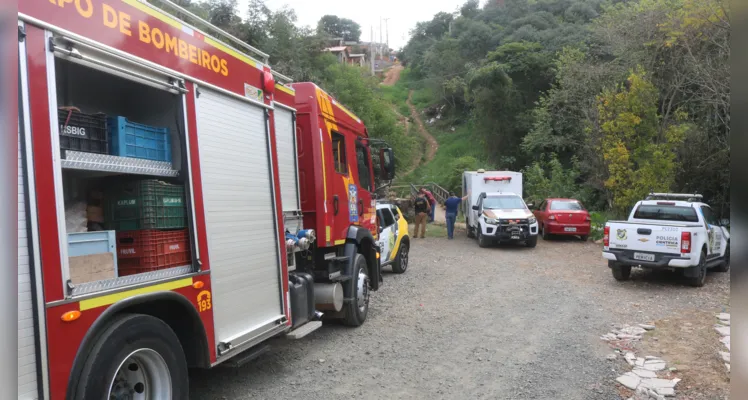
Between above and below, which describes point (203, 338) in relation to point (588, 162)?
below

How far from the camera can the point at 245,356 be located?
176 inches

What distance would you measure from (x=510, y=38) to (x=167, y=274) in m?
45.2

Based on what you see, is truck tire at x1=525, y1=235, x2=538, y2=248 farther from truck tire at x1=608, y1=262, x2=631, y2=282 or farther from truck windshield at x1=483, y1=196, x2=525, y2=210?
truck tire at x1=608, y1=262, x2=631, y2=282

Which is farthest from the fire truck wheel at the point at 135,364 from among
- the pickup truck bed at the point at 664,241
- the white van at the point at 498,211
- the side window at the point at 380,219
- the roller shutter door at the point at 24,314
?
the white van at the point at 498,211

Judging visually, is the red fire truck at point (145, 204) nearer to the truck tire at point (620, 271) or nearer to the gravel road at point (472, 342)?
the gravel road at point (472, 342)

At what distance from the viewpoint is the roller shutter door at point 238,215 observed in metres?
3.93

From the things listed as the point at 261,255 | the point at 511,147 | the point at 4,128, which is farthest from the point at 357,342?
the point at 511,147

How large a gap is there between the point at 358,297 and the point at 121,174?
4.27m

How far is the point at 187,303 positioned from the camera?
3494 mm

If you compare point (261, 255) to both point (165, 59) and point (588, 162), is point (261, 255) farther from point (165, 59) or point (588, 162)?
point (588, 162)

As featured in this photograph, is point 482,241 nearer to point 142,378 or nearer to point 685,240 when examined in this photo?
point 685,240

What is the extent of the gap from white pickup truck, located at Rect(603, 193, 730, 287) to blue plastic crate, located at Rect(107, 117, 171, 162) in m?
9.03

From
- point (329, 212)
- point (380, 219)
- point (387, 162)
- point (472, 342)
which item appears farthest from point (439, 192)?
point (329, 212)

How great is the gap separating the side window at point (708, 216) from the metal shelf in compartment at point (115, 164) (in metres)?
10.7
